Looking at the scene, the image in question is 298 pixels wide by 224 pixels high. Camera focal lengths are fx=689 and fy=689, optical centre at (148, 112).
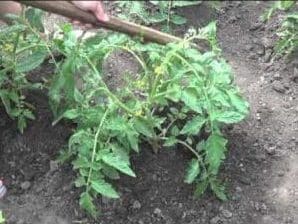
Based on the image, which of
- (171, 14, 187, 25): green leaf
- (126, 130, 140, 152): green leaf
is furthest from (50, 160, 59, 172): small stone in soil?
(171, 14, 187, 25): green leaf

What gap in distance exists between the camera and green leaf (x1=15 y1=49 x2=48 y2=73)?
2197 millimetres

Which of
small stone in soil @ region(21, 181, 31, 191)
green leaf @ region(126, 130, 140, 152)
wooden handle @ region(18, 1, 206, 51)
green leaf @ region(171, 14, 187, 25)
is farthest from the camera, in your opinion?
green leaf @ region(171, 14, 187, 25)

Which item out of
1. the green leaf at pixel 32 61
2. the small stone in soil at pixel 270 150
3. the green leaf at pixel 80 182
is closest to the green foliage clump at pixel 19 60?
the green leaf at pixel 32 61

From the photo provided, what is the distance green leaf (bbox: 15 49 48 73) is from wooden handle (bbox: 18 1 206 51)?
202 mm

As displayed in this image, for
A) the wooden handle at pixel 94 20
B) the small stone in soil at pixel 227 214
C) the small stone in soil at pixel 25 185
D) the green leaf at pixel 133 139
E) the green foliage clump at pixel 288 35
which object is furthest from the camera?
the green foliage clump at pixel 288 35

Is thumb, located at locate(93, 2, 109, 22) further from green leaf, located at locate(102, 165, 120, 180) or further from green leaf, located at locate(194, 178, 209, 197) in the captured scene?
green leaf, located at locate(194, 178, 209, 197)

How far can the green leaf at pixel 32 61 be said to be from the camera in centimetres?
220

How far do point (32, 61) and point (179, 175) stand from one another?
0.62 metres

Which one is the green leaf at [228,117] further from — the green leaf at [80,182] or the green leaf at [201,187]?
the green leaf at [80,182]

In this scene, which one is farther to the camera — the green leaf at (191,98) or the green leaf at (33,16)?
the green leaf at (33,16)

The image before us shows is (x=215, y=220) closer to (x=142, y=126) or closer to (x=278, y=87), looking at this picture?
(x=142, y=126)

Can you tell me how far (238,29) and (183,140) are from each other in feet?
2.09

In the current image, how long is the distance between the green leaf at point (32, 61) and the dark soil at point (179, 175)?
295 millimetres

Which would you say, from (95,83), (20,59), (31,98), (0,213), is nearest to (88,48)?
(95,83)
